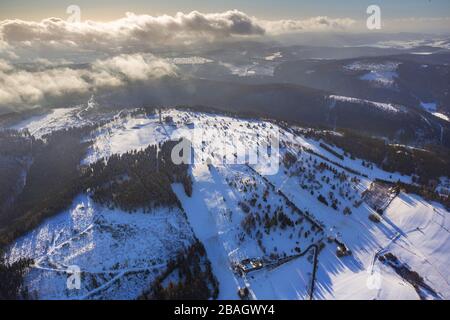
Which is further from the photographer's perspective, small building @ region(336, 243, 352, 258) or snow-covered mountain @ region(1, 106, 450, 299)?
small building @ region(336, 243, 352, 258)

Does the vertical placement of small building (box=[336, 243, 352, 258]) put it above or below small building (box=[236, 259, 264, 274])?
above

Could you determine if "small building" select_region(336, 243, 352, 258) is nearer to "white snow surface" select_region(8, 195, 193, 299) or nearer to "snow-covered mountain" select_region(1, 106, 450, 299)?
"snow-covered mountain" select_region(1, 106, 450, 299)

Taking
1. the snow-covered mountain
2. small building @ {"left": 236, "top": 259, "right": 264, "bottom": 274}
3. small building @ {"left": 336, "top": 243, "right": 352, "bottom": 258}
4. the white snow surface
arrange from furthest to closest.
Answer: small building @ {"left": 336, "top": 243, "right": 352, "bottom": 258} → the white snow surface → small building @ {"left": 236, "top": 259, "right": 264, "bottom": 274} → the snow-covered mountain

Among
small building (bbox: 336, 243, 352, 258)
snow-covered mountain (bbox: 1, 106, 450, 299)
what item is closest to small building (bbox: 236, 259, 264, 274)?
snow-covered mountain (bbox: 1, 106, 450, 299)

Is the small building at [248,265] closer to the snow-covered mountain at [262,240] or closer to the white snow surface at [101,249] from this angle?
the snow-covered mountain at [262,240]

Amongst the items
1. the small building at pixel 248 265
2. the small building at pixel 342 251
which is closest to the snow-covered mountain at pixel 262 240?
the small building at pixel 342 251

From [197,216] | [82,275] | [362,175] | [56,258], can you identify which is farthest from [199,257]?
[362,175]

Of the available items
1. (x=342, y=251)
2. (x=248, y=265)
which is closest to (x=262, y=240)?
(x=248, y=265)

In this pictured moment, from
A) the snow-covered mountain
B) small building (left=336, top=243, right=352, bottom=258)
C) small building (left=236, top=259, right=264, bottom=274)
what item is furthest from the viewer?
small building (left=336, top=243, right=352, bottom=258)
